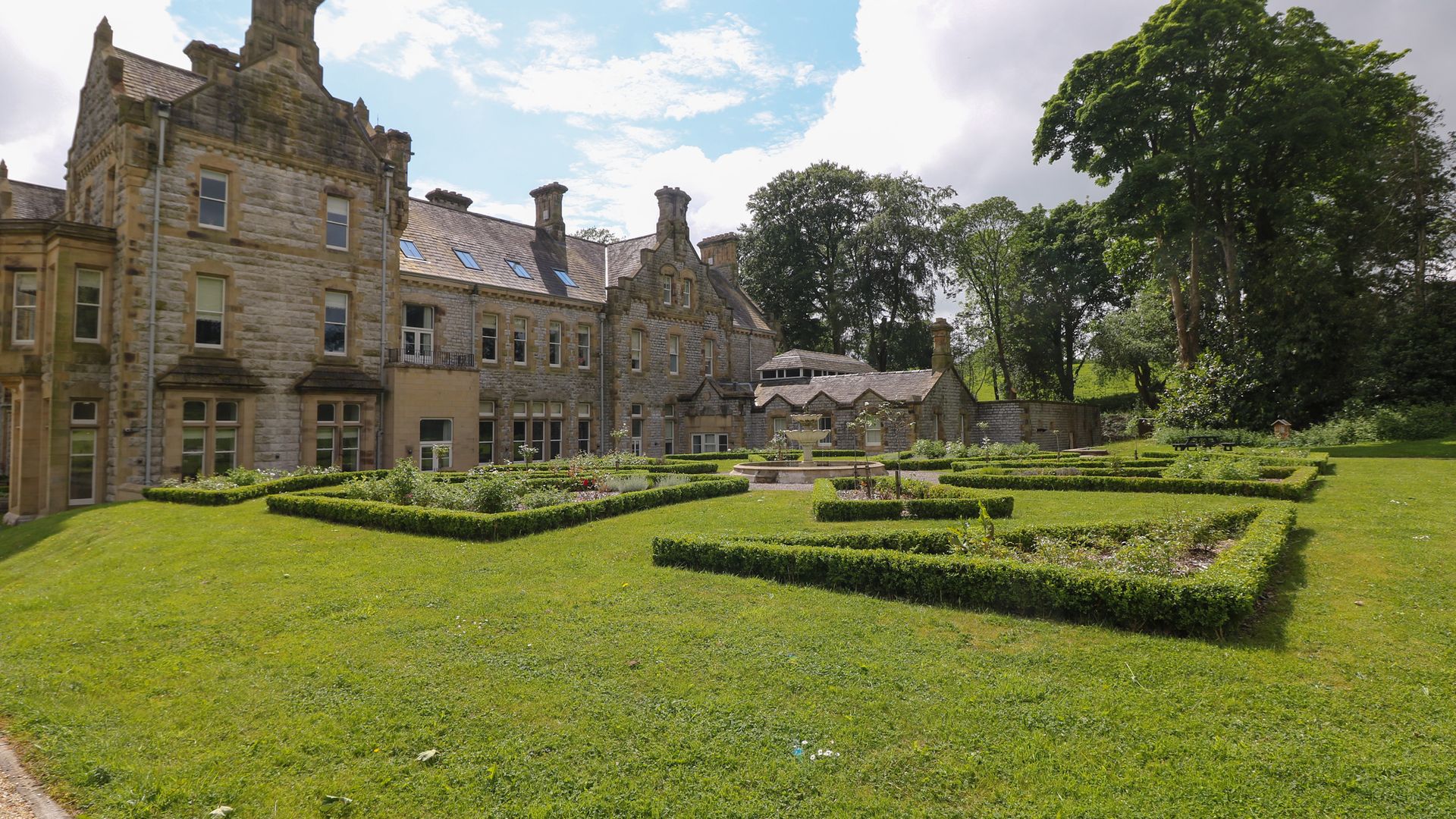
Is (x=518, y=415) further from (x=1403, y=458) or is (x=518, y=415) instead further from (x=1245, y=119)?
(x=1245, y=119)

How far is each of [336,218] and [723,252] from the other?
87.5 ft

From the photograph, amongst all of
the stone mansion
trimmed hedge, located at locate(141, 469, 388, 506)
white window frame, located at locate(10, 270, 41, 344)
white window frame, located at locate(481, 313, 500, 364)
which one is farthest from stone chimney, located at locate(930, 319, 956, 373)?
white window frame, located at locate(10, 270, 41, 344)

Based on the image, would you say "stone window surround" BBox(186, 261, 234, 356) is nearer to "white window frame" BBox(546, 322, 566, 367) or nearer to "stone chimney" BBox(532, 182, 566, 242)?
"white window frame" BBox(546, 322, 566, 367)

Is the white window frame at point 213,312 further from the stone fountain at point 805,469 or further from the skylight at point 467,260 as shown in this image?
the stone fountain at point 805,469

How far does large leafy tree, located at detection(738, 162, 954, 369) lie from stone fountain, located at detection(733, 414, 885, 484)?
1251 inches

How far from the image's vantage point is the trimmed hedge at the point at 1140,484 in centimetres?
1464

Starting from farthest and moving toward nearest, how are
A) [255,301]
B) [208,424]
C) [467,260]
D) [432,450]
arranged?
[467,260]
[432,450]
[255,301]
[208,424]

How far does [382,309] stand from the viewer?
926 inches

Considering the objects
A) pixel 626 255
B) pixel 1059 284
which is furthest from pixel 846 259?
pixel 626 255

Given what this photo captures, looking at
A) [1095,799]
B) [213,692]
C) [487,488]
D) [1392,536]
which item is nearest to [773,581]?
[1095,799]

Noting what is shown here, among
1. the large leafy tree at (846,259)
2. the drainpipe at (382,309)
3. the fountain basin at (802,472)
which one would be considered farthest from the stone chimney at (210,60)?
the large leafy tree at (846,259)

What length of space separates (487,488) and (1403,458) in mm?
26704

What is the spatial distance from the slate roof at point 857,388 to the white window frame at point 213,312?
81.7 ft

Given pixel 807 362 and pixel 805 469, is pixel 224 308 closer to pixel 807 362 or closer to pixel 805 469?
pixel 805 469
